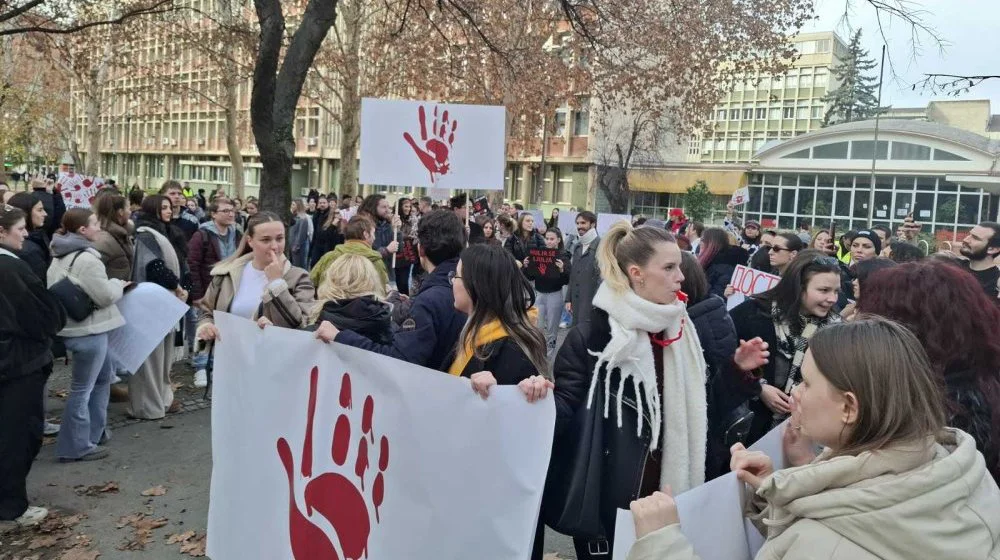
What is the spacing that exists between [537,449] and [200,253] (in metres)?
6.30

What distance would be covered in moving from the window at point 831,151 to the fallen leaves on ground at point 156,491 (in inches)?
1501

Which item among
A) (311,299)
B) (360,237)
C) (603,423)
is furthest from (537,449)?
(360,237)

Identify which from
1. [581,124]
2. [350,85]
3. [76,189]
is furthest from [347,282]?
[581,124]

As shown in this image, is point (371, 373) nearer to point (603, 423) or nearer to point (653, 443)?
point (603, 423)

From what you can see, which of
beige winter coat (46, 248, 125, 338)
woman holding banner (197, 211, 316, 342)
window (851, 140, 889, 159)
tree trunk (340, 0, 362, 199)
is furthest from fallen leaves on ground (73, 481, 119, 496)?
window (851, 140, 889, 159)

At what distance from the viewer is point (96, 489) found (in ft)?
16.9

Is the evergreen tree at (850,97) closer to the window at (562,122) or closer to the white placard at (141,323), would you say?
the window at (562,122)

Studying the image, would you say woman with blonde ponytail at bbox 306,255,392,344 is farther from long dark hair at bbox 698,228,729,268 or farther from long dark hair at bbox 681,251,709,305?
long dark hair at bbox 698,228,729,268

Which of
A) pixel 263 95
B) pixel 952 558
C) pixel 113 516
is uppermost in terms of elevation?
pixel 263 95

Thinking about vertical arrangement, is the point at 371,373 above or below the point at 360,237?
below

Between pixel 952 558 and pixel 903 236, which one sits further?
pixel 903 236

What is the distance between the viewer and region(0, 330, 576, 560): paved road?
173 inches

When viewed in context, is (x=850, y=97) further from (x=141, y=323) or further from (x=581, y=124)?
(x=141, y=323)

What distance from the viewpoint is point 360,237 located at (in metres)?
6.45
